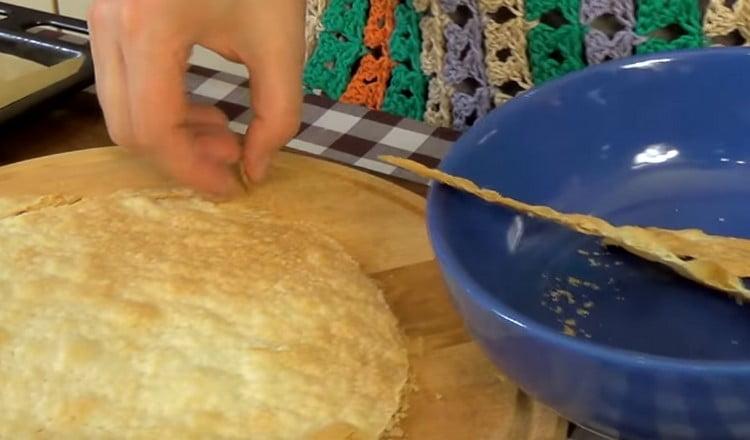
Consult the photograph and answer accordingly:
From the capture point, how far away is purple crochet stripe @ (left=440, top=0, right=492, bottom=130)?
0.90 m

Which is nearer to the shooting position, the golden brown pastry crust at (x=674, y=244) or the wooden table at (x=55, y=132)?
the golden brown pastry crust at (x=674, y=244)

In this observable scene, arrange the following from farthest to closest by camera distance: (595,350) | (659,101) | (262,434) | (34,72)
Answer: (34,72)
(659,101)
(262,434)
(595,350)

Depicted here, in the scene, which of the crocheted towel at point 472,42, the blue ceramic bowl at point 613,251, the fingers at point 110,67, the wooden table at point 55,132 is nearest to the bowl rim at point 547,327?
the blue ceramic bowl at point 613,251

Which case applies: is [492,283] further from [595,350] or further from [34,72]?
[34,72]

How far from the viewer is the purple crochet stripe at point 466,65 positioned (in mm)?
902

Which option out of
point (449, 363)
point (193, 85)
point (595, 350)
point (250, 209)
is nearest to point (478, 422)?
point (449, 363)

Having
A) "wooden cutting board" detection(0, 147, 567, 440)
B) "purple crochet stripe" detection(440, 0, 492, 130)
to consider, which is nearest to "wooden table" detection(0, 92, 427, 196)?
"wooden cutting board" detection(0, 147, 567, 440)

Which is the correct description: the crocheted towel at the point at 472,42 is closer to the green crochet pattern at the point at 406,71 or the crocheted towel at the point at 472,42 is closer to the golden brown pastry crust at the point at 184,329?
the green crochet pattern at the point at 406,71

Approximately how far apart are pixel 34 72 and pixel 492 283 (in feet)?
1.72

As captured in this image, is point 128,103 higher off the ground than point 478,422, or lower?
higher

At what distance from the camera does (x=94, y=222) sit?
0.78 metres

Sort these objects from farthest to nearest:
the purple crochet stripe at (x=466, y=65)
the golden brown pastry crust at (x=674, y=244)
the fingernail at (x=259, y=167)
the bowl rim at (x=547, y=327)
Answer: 1. the purple crochet stripe at (x=466, y=65)
2. the fingernail at (x=259, y=167)
3. the golden brown pastry crust at (x=674, y=244)
4. the bowl rim at (x=547, y=327)

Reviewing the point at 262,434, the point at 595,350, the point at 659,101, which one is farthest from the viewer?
the point at 659,101

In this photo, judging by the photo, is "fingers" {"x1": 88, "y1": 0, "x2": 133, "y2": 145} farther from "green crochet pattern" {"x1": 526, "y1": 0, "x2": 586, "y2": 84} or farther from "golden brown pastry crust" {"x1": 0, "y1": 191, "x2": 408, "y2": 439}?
"green crochet pattern" {"x1": 526, "y1": 0, "x2": 586, "y2": 84}
